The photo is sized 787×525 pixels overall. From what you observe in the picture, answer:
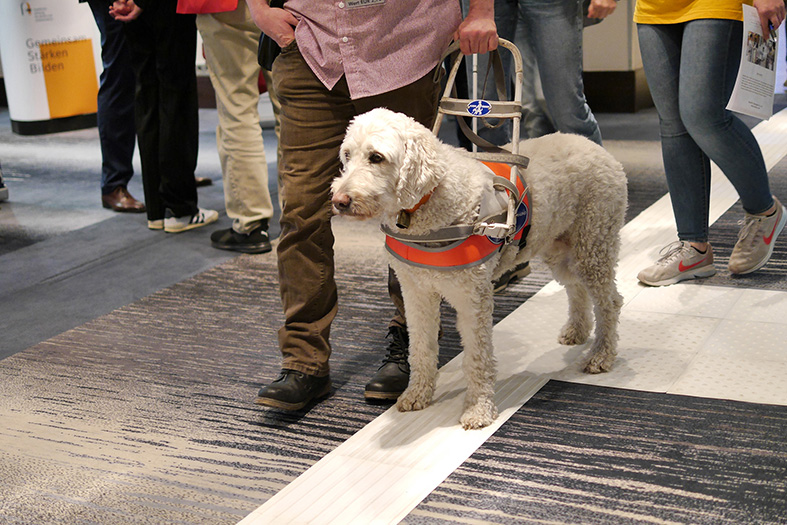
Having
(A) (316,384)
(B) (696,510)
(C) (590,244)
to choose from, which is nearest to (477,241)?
(C) (590,244)

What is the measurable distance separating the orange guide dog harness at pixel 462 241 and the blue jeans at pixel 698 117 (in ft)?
3.42

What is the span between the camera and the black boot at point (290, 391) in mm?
2316

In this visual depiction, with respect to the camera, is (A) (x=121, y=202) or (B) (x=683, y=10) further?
(A) (x=121, y=202)

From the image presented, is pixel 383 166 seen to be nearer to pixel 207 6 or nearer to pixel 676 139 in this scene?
pixel 676 139

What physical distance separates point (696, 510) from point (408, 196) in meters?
0.95

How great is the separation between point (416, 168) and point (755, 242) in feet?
5.77

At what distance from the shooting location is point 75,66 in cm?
782

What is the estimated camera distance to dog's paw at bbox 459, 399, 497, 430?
2.19m

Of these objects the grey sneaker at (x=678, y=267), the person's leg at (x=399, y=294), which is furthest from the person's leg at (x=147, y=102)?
the grey sneaker at (x=678, y=267)

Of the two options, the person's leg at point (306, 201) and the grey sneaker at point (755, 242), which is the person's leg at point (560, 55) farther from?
the person's leg at point (306, 201)

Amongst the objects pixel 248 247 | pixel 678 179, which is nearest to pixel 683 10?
pixel 678 179

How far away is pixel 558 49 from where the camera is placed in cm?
316

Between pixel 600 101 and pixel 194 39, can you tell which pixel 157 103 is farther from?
pixel 600 101

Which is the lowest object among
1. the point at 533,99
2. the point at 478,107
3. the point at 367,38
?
the point at 533,99
